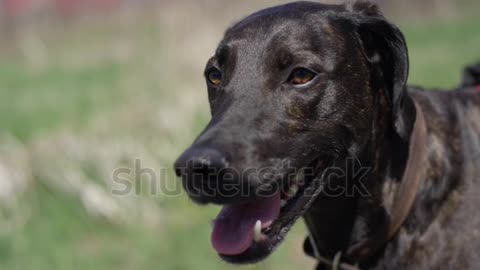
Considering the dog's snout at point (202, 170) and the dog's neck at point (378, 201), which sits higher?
the dog's snout at point (202, 170)

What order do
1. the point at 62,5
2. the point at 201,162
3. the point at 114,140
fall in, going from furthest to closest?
the point at 62,5 → the point at 114,140 → the point at 201,162

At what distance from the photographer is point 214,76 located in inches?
133

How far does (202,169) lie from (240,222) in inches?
18.2

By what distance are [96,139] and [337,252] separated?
4015 millimetres

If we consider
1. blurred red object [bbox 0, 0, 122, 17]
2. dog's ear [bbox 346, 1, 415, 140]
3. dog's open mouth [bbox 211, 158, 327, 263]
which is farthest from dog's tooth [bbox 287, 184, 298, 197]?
blurred red object [bbox 0, 0, 122, 17]

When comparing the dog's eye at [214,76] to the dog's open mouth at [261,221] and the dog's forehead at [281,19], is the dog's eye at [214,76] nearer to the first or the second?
the dog's forehead at [281,19]

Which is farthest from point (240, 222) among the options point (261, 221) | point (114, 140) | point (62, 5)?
point (62, 5)

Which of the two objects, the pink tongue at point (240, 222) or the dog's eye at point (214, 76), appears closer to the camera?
the pink tongue at point (240, 222)

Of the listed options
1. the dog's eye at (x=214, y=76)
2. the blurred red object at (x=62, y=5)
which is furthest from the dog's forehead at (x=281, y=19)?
the blurred red object at (x=62, y=5)

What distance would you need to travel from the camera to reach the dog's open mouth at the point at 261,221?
300cm

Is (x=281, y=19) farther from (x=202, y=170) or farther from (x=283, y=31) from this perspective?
(x=202, y=170)

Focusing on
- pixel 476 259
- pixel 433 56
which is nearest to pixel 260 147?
pixel 476 259

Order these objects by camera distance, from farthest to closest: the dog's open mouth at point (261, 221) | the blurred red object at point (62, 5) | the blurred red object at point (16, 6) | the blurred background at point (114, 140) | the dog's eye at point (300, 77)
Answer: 1. the blurred red object at point (16, 6)
2. the blurred red object at point (62, 5)
3. the blurred background at point (114, 140)
4. the dog's eye at point (300, 77)
5. the dog's open mouth at point (261, 221)

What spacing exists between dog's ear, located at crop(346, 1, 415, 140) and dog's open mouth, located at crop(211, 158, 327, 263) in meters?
0.47
